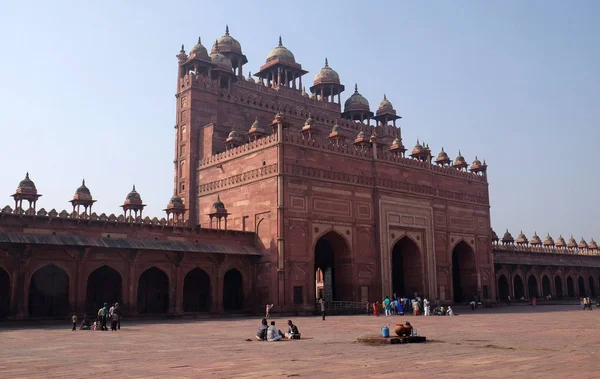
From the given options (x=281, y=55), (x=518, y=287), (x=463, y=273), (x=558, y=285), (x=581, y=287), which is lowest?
(x=581, y=287)

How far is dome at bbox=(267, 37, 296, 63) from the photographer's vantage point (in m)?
43.1

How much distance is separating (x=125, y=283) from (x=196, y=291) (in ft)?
16.5

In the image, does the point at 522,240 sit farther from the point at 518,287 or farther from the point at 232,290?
the point at 232,290

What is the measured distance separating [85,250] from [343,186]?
14.1 meters

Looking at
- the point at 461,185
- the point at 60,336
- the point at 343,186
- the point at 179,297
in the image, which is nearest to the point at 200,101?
the point at 343,186

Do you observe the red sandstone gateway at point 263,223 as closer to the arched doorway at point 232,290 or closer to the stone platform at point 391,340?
the arched doorway at point 232,290

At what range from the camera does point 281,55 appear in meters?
43.2

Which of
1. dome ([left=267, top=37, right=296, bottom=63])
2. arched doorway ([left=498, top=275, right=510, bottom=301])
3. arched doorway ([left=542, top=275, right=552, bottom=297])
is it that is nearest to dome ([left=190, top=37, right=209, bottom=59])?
dome ([left=267, top=37, right=296, bottom=63])

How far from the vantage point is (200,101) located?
36844 millimetres

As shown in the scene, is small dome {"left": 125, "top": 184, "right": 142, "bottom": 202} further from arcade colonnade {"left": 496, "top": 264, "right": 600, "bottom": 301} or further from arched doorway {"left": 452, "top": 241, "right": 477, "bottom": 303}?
arcade colonnade {"left": 496, "top": 264, "right": 600, "bottom": 301}

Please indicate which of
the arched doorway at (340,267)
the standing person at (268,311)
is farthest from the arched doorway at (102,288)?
the arched doorway at (340,267)

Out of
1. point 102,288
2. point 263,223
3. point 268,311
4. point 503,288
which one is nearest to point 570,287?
point 503,288

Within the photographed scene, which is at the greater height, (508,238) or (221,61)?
(221,61)

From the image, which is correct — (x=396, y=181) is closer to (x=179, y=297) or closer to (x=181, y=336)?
(x=179, y=297)
